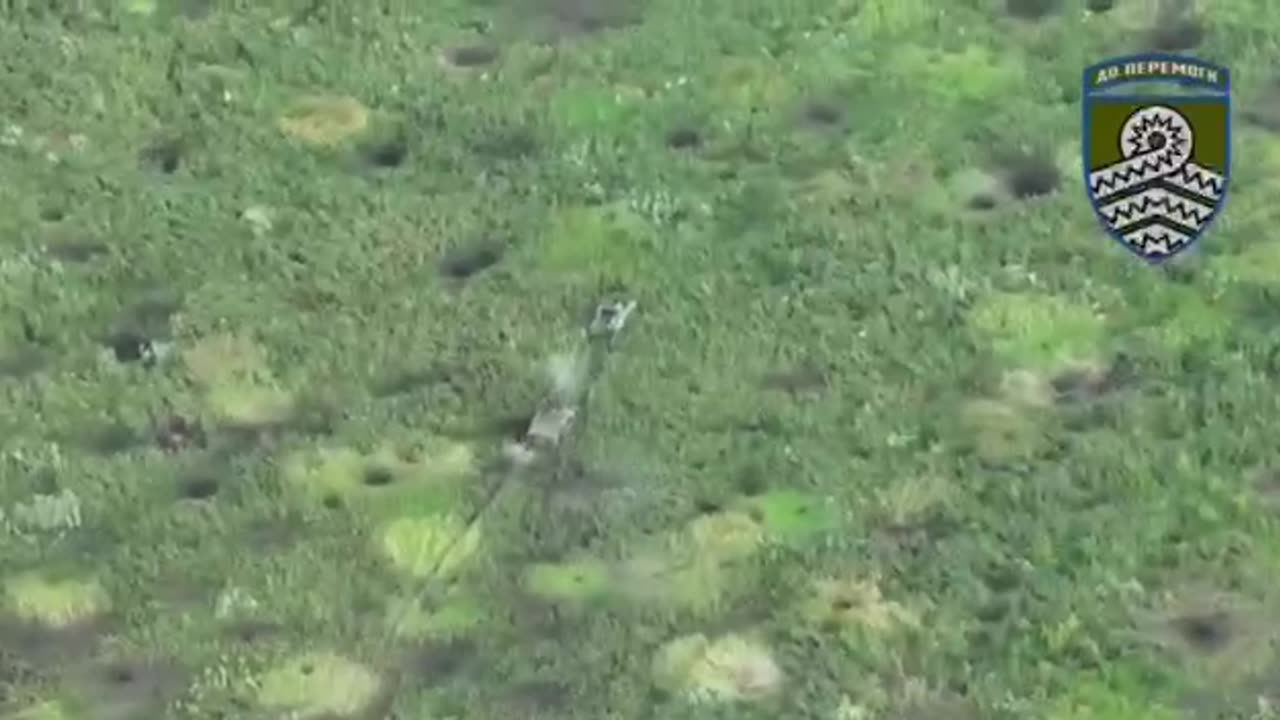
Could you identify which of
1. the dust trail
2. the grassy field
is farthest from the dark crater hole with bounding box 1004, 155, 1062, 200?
the dust trail

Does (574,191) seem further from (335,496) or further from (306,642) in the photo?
(306,642)

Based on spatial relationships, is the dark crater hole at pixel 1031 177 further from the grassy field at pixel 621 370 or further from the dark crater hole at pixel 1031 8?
the dark crater hole at pixel 1031 8

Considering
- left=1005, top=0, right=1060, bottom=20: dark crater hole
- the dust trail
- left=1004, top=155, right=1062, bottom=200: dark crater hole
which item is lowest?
the dust trail

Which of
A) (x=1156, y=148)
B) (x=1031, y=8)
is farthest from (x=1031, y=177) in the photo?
(x=1031, y=8)

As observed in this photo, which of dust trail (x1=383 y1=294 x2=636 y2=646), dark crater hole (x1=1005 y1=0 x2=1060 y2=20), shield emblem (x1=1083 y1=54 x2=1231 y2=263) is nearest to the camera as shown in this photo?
dust trail (x1=383 y1=294 x2=636 y2=646)

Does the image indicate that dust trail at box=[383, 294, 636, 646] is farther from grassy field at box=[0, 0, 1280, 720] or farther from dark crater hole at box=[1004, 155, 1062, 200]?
dark crater hole at box=[1004, 155, 1062, 200]
